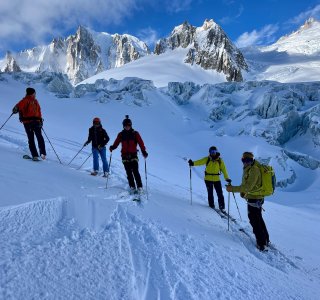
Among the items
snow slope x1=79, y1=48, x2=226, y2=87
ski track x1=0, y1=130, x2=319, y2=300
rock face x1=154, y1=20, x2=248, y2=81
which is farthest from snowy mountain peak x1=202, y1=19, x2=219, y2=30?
ski track x1=0, y1=130, x2=319, y2=300

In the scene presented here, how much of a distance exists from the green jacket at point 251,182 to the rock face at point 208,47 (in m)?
93.2

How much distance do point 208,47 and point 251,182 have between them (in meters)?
103

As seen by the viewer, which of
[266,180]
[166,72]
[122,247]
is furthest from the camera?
[166,72]

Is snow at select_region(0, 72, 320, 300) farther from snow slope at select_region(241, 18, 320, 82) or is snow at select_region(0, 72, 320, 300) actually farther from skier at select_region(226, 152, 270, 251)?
snow slope at select_region(241, 18, 320, 82)

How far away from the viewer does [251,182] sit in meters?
6.84

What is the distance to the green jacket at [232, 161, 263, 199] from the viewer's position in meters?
6.79

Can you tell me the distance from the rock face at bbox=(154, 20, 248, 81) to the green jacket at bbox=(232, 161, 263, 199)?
9324 cm

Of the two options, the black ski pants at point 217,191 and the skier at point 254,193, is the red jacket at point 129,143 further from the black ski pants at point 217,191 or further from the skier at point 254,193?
the black ski pants at point 217,191

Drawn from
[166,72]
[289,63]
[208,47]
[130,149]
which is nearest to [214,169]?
[130,149]

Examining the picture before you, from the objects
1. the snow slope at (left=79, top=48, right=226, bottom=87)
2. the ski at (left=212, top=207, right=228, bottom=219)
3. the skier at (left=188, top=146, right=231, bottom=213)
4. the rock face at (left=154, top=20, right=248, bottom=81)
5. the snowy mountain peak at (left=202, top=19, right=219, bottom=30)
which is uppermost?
the snowy mountain peak at (left=202, top=19, right=219, bottom=30)

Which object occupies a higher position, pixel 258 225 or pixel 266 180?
pixel 266 180

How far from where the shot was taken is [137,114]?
36000mm

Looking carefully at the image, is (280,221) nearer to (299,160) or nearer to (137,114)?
(299,160)

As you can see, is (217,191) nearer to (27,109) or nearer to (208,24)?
(27,109)
